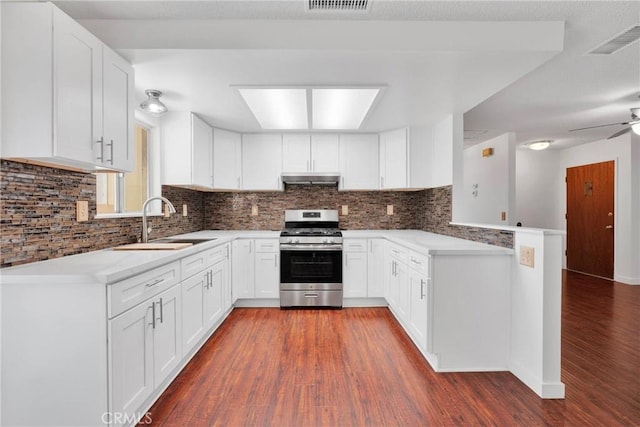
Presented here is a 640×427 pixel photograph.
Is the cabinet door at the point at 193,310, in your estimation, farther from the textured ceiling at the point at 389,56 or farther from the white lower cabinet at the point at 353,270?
the white lower cabinet at the point at 353,270

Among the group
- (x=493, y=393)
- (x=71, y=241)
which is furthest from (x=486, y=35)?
(x=71, y=241)

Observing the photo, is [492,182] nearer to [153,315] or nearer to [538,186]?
[538,186]

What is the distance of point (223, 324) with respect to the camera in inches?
127

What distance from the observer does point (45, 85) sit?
59.0 inches

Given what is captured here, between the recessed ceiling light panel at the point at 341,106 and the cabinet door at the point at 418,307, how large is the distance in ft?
5.08

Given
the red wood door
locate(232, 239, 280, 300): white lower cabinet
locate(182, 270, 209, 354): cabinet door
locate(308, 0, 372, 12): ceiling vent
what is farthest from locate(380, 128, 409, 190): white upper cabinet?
the red wood door

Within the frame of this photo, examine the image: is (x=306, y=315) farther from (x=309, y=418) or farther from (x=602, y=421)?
(x=602, y=421)

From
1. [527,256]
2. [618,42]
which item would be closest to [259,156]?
[527,256]

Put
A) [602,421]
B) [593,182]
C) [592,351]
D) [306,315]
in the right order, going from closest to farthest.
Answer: [602,421] < [592,351] < [306,315] < [593,182]

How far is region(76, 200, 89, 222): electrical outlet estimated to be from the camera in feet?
6.77

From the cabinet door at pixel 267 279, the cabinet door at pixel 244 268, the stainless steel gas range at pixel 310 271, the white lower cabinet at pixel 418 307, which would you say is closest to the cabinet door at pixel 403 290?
the white lower cabinet at pixel 418 307

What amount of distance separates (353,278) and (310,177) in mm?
Result: 1361

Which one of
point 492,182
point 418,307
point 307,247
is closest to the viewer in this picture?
point 418,307

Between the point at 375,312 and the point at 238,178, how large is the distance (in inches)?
92.0
